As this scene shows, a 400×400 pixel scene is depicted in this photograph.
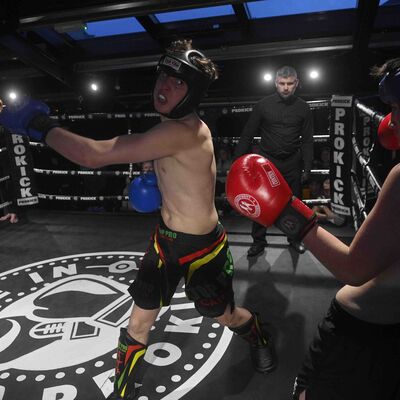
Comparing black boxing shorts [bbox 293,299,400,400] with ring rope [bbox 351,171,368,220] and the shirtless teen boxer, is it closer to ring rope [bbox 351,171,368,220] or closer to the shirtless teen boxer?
the shirtless teen boxer

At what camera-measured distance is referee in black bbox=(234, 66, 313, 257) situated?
3031mm

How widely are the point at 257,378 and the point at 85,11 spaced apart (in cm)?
372

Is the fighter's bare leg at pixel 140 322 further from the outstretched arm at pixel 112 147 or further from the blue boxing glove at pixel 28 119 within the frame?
the blue boxing glove at pixel 28 119

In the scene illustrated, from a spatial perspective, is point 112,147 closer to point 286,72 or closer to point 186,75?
point 186,75

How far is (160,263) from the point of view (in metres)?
1.62

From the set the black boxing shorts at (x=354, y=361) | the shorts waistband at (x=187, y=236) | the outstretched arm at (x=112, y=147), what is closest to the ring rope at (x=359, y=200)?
Answer: the shorts waistband at (x=187, y=236)

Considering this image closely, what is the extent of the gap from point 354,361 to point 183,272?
808 mm

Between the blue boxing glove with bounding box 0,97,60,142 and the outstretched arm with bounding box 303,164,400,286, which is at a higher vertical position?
the blue boxing glove with bounding box 0,97,60,142

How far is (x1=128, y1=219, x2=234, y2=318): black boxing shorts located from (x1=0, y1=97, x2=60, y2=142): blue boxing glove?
2.13 ft

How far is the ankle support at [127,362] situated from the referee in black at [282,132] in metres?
1.71

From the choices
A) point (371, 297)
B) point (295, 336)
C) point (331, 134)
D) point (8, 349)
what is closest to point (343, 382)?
point (371, 297)

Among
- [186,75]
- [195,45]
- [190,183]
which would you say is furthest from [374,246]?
[195,45]

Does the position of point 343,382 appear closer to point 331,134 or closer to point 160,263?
point 160,263

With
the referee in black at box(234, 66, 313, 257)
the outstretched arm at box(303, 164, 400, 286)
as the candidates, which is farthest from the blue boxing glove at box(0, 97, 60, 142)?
the referee in black at box(234, 66, 313, 257)
